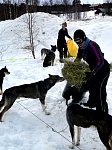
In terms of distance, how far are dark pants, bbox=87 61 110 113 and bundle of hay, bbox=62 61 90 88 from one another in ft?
1.99

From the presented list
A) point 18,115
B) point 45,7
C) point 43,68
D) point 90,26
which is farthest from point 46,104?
point 45,7

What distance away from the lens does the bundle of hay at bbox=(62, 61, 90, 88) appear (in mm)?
6516

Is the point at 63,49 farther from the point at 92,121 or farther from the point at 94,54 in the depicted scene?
the point at 92,121

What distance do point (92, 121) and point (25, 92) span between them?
2.44 meters

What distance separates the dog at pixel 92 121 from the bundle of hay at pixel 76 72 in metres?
1.26

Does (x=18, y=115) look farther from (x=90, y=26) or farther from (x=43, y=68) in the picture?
(x=90, y=26)

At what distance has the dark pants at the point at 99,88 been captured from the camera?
18.9 ft

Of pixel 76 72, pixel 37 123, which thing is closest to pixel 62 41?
pixel 76 72

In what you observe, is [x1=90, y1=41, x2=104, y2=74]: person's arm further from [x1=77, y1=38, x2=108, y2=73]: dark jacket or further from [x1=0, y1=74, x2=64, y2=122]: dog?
[x1=0, y1=74, x2=64, y2=122]: dog

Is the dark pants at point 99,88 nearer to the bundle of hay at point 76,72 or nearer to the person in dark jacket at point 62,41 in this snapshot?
the bundle of hay at point 76,72

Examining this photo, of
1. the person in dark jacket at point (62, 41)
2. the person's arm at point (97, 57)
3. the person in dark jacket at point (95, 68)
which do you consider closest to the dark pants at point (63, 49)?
the person in dark jacket at point (62, 41)

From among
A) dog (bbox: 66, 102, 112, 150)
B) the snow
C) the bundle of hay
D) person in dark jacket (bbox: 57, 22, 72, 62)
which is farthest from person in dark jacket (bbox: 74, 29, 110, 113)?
person in dark jacket (bbox: 57, 22, 72, 62)

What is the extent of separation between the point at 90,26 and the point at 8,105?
19477 millimetres

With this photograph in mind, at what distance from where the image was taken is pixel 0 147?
17.7ft
